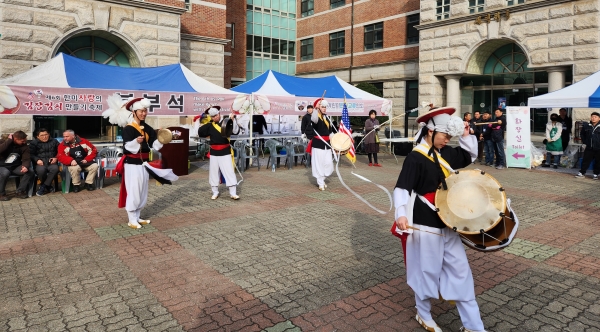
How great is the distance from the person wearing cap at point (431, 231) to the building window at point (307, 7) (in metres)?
29.7

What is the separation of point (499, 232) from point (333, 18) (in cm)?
2841

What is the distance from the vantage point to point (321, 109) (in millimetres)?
9828

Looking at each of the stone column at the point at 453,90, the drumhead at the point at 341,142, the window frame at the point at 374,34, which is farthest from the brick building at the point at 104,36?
the stone column at the point at 453,90

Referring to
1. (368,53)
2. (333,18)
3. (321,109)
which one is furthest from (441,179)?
(333,18)

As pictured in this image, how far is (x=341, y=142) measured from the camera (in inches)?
355

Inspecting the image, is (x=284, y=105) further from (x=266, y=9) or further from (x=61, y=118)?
(x=266, y=9)

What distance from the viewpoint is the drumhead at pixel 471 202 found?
131 inches

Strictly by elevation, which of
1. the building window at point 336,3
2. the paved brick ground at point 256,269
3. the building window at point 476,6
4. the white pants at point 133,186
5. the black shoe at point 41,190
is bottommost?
the paved brick ground at point 256,269

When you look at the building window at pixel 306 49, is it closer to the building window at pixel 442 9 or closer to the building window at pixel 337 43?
the building window at pixel 337 43

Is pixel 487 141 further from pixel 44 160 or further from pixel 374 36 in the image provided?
pixel 374 36

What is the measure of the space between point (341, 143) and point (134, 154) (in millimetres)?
4115

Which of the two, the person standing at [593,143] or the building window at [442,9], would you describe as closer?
the person standing at [593,143]

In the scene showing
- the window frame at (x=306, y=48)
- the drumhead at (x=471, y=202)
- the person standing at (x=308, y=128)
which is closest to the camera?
the drumhead at (x=471, y=202)

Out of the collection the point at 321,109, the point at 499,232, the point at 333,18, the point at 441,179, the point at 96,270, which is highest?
the point at 333,18
